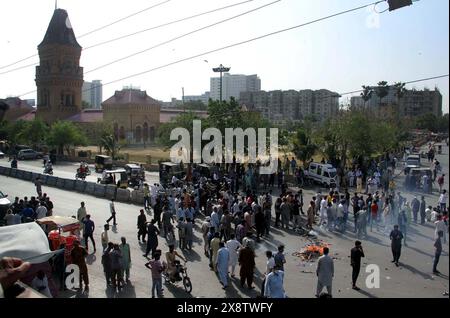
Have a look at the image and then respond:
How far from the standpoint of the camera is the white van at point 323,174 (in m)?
28.9

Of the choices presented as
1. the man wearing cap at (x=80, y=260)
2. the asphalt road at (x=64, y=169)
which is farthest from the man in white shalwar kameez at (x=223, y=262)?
the asphalt road at (x=64, y=169)

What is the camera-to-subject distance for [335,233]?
18062 millimetres

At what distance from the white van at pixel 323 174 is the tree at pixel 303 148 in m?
3.28

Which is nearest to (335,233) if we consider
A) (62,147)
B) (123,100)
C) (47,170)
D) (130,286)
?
(130,286)

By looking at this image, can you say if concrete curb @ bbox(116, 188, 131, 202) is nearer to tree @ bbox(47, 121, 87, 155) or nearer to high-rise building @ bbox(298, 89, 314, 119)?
tree @ bbox(47, 121, 87, 155)

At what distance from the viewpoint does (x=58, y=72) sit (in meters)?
73.6

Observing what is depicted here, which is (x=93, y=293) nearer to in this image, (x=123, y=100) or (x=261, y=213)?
(x=261, y=213)

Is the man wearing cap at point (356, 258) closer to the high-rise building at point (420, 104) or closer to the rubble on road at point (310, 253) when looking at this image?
the rubble on road at point (310, 253)

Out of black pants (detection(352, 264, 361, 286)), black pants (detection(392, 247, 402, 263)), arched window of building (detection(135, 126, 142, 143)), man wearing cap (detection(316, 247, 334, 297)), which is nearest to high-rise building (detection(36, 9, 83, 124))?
arched window of building (detection(135, 126, 142, 143))

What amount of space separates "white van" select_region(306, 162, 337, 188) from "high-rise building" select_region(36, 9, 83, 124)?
5349 cm

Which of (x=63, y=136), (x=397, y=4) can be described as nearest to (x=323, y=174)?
(x=397, y=4)

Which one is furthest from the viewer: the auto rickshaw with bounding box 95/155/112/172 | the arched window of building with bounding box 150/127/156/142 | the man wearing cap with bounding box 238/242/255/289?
the arched window of building with bounding box 150/127/156/142

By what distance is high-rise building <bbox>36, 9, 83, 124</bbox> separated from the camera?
73000 mm
